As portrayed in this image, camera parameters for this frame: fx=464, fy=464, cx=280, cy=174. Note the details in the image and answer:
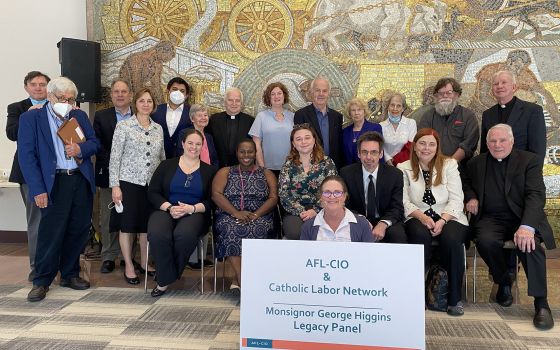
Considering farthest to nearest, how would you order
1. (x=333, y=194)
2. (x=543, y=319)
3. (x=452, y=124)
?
(x=452, y=124) < (x=543, y=319) < (x=333, y=194)

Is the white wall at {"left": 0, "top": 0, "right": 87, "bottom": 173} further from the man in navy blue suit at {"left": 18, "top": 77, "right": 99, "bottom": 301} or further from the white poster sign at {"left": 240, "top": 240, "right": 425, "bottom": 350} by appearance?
the white poster sign at {"left": 240, "top": 240, "right": 425, "bottom": 350}

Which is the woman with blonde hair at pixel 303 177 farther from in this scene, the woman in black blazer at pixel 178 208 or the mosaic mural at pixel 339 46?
the mosaic mural at pixel 339 46

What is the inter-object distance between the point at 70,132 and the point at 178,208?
938mm

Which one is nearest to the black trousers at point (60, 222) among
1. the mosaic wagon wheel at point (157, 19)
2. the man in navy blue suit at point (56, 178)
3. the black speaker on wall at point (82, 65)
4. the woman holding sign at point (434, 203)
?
the man in navy blue suit at point (56, 178)

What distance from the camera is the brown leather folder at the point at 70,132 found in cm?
331

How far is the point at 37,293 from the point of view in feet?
10.9

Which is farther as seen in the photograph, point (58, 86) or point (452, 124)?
point (452, 124)

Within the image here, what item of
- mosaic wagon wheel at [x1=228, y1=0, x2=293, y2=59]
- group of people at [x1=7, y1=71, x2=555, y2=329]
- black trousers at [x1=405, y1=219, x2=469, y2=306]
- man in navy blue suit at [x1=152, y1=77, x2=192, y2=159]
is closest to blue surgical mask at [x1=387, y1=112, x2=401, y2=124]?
group of people at [x1=7, y1=71, x2=555, y2=329]

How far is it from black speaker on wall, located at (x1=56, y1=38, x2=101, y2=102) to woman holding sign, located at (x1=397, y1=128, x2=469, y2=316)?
10.1ft

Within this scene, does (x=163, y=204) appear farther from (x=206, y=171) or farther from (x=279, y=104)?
(x=279, y=104)

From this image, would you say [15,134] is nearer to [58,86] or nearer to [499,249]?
[58,86]

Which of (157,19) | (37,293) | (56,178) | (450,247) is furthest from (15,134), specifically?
(450,247)

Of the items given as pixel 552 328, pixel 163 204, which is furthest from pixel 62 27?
pixel 552 328

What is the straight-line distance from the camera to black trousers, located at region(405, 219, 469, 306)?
10.2 feet
